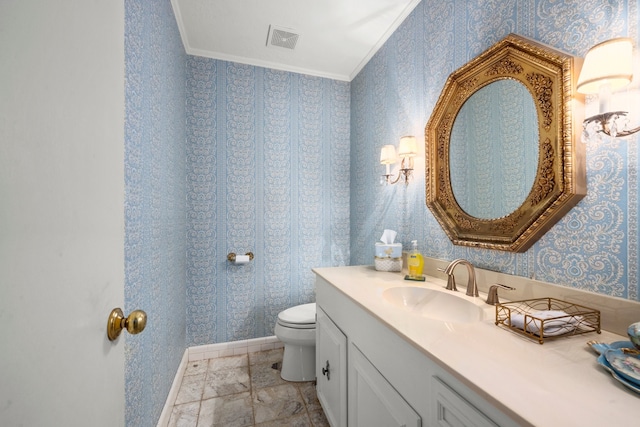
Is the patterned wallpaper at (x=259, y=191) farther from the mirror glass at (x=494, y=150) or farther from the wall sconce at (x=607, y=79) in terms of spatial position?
the wall sconce at (x=607, y=79)

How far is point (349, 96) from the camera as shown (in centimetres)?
264

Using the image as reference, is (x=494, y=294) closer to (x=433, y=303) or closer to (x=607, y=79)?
(x=433, y=303)

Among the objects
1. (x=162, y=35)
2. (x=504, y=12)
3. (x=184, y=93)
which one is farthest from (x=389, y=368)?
(x=184, y=93)

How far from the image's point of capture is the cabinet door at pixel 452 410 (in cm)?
57

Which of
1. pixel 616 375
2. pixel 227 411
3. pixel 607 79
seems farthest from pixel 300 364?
pixel 607 79

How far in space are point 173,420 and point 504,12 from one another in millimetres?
2632

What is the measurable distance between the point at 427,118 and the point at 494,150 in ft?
1.62

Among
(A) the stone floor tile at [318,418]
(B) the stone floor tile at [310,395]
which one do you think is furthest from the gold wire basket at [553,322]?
(B) the stone floor tile at [310,395]

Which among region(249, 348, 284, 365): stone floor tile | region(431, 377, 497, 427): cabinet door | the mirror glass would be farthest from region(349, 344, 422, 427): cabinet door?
region(249, 348, 284, 365): stone floor tile

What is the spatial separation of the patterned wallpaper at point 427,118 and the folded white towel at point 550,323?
18cm

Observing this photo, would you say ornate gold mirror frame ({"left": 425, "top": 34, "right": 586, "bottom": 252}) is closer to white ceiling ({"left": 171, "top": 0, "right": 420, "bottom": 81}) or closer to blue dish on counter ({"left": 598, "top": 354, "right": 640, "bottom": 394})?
blue dish on counter ({"left": 598, "top": 354, "right": 640, "bottom": 394})

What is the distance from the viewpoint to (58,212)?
1.29 ft

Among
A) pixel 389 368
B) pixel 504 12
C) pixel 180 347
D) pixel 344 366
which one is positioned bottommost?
pixel 180 347

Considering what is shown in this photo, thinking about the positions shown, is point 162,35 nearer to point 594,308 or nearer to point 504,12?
point 504,12
